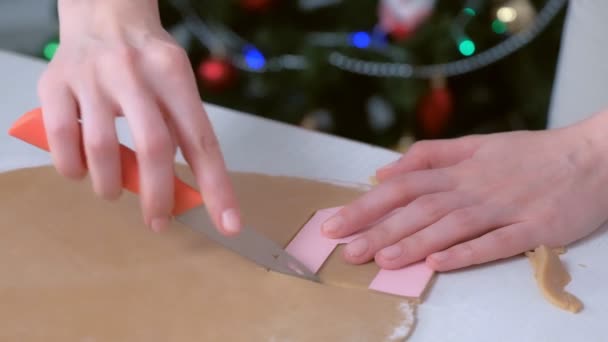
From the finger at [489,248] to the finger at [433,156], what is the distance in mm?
117

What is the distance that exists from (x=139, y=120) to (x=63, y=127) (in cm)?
6

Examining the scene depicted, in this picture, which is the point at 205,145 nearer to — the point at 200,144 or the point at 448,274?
the point at 200,144

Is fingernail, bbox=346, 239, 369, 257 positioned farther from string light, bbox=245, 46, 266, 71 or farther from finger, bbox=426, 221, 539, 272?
string light, bbox=245, 46, 266, 71

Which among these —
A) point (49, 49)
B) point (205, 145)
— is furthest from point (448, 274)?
point (49, 49)

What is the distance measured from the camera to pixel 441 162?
0.80 meters

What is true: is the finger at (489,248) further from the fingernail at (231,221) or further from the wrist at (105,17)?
the wrist at (105,17)

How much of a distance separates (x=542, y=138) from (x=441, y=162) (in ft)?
0.37

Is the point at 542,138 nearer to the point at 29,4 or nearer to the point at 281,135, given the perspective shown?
the point at 281,135

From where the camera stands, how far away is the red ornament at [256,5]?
59.5 inches

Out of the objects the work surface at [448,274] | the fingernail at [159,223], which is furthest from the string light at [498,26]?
the fingernail at [159,223]

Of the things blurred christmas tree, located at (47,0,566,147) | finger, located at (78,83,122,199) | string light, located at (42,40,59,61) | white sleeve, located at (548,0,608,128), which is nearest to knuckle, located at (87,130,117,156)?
finger, located at (78,83,122,199)

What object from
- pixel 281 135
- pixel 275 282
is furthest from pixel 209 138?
pixel 281 135

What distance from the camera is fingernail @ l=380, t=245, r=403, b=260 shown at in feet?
2.25

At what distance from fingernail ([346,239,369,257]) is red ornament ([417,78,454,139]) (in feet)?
2.90
